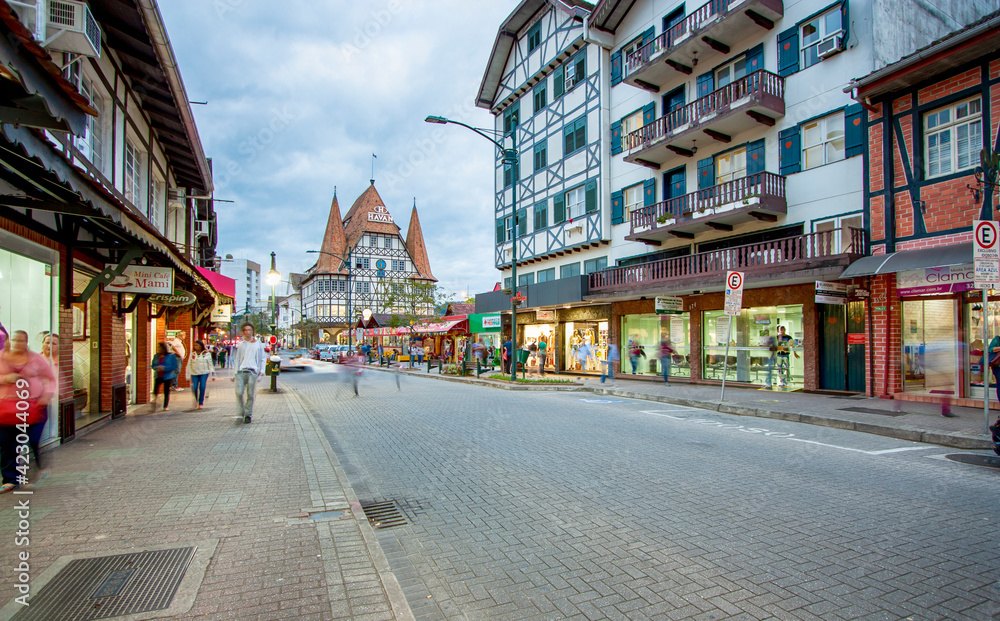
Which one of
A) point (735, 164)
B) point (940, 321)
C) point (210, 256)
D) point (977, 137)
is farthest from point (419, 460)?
point (210, 256)

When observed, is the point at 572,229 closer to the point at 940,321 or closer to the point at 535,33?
the point at 535,33

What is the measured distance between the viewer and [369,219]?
72562 mm

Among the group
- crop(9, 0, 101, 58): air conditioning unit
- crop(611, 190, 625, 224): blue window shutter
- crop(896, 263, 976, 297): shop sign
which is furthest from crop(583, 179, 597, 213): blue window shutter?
crop(9, 0, 101, 58): air conditioning unit

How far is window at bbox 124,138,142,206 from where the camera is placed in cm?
1232

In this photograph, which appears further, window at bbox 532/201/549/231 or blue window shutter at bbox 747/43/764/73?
window at bbox 532/201/549/231

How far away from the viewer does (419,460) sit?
7.09 m

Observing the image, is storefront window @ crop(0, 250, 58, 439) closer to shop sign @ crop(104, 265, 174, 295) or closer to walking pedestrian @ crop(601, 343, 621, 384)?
shop sign @ crop(104, 265, 174, 295)

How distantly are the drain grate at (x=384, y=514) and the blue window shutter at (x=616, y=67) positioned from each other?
75.6ft

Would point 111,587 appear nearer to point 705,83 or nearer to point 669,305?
point 669,305

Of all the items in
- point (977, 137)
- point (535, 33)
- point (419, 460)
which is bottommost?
point (419, 460)

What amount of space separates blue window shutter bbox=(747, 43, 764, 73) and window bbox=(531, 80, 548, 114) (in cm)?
1203

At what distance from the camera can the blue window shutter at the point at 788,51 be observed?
16.9 metres

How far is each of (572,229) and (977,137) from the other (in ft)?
52.6

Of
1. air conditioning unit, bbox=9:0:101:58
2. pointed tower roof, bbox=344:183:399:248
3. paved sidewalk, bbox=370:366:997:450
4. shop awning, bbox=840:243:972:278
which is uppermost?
pointed tower roof, bbox=344:183:399:248
